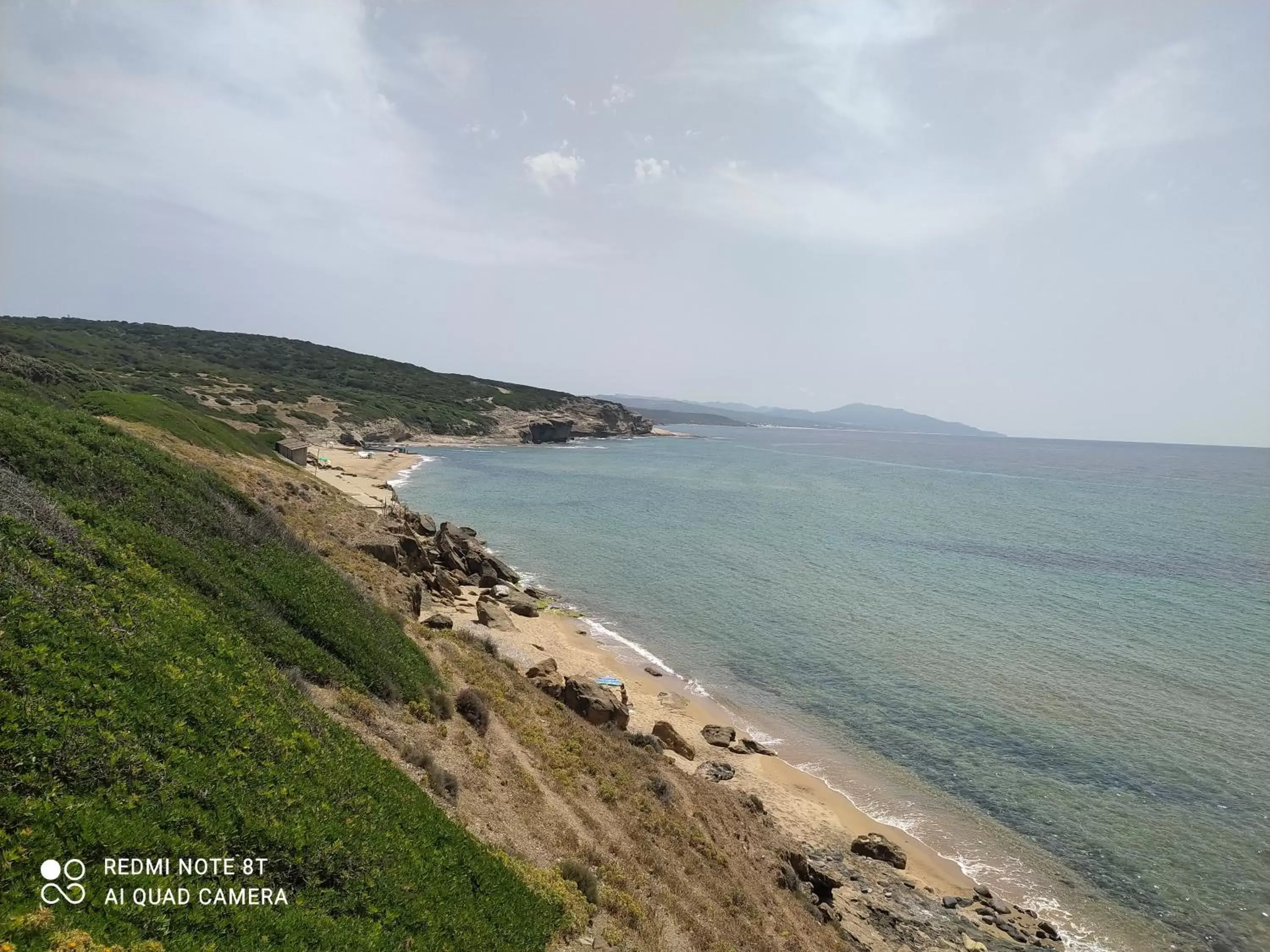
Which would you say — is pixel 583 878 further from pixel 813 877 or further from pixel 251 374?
pixel 251 374

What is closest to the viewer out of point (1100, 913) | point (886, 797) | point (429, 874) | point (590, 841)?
point (429, 874)

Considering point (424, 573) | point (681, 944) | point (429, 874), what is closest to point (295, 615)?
point (429, 874)

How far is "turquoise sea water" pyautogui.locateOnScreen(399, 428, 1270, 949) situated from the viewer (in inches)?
782

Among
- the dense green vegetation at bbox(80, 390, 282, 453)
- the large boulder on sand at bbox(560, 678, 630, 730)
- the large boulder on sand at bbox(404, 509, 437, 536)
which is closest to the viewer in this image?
the large boulder on sand at bbox(560, 678, 630, 730)

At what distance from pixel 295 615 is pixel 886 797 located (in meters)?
20.0

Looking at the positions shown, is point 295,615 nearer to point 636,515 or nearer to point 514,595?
point 514,595

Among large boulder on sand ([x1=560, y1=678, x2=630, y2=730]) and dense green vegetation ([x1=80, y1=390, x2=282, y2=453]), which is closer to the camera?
large boulder on sand ([x1=560, y1=678, x2=630, y2=730])

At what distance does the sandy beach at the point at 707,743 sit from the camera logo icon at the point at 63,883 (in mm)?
16360

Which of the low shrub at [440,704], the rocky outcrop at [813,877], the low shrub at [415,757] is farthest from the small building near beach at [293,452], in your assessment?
the rocky outcrop at [813,877]

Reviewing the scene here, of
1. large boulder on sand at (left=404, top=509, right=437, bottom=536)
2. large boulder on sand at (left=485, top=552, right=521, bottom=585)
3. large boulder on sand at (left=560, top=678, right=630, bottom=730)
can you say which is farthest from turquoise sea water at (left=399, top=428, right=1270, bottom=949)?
large boulder on sand at (left=560, top=678, right=630, bottom=730)

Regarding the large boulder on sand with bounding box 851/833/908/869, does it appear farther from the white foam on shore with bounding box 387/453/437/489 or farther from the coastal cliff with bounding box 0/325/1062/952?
the white foam on shore with bounding box 387/453/437/489

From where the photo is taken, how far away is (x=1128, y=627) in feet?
131

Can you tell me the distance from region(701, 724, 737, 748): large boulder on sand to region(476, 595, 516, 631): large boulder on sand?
10333 millimetres

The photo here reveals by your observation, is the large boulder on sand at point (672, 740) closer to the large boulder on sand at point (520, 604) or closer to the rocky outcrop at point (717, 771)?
the rocky outcrop at point (717, 771)
